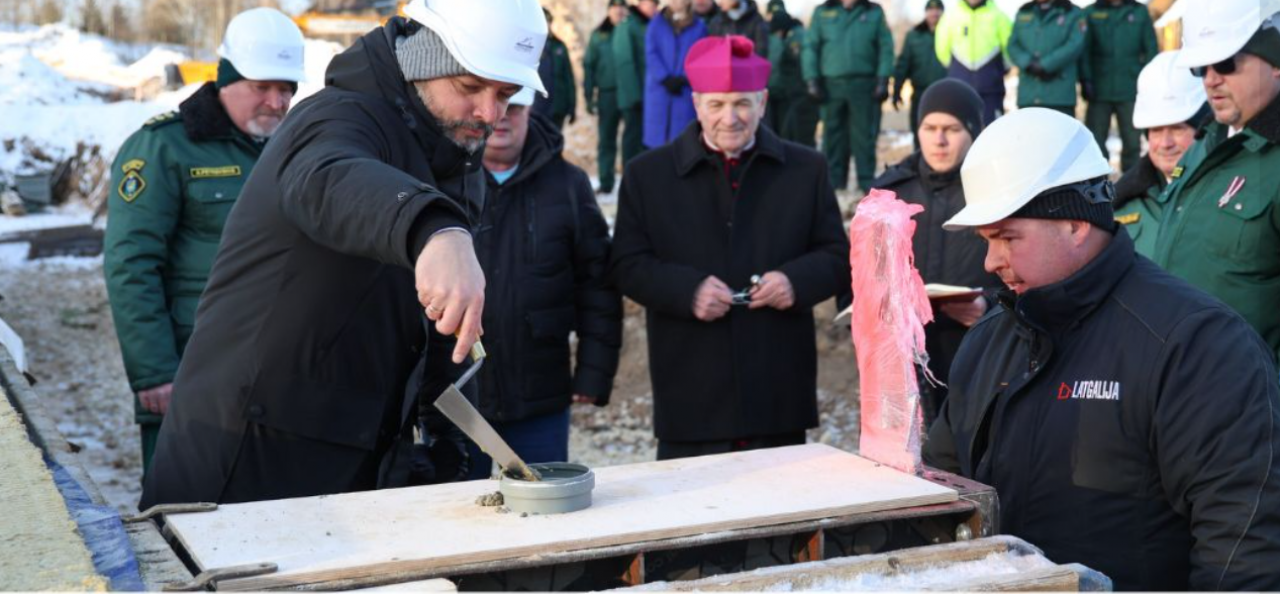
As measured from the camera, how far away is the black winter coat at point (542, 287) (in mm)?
4598

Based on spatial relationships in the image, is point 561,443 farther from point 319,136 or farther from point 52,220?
point 52,220

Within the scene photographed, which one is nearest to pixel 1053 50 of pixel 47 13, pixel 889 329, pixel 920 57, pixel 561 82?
pixel 920 57

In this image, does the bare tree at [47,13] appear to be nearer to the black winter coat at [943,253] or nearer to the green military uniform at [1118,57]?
the green military uniform at [1118,57]

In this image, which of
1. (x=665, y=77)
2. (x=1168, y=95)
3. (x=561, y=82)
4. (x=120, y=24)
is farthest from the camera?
(x=120, y=24)

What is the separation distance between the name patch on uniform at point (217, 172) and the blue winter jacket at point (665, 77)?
257 inches

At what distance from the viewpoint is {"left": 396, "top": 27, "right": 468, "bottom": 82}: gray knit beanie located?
2.77 meters

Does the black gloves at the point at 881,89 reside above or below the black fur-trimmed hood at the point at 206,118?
below

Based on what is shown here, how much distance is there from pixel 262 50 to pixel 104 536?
3.18m

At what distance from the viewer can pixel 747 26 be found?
38.1ft

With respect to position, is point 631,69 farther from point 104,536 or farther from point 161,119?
point 104,536

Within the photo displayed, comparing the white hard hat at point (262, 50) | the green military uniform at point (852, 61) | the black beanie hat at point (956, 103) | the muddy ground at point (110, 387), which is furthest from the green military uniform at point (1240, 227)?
the green military uniform at point (852, 61)

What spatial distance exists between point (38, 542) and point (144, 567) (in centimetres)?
15

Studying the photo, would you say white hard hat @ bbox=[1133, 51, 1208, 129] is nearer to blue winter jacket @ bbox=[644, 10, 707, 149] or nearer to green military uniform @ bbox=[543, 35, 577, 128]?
blue winter jacket @ bbox=[644, 10, 707, 149]

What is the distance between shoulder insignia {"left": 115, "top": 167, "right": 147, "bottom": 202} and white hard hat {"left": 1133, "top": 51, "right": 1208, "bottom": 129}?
398cm
